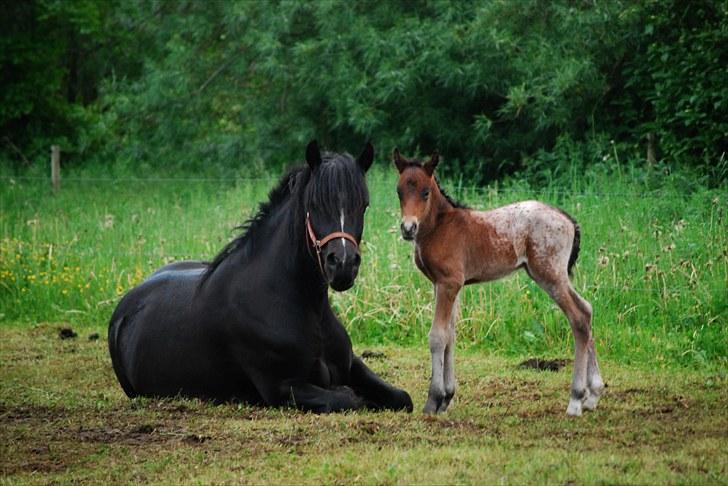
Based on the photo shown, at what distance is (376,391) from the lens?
662cm

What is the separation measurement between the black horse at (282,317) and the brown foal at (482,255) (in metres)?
0.37

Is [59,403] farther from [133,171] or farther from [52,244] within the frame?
[133,171]

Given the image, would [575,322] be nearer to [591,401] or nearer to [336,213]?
[591,401]

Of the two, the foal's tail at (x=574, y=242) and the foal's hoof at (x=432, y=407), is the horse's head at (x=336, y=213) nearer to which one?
the foal's hoof at (x=432, y=407)

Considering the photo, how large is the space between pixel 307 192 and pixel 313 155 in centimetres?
22

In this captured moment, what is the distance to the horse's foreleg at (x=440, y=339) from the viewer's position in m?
6.00

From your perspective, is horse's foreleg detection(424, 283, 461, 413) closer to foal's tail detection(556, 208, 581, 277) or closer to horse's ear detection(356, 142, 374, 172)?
foal's tail detection(556, 208, 581, 277)

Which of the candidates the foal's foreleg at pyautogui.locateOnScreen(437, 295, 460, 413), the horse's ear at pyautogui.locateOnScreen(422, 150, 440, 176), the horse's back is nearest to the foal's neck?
the horse's ear at pyautogui.locateOnScreen(422, 150, 440, 176)

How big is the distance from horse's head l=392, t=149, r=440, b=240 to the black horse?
0.25m

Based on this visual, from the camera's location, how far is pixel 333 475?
4766 mm

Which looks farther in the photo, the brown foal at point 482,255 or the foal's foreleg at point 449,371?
the foal's foreleg at point 449,371

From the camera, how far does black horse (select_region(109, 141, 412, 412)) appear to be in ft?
20.0


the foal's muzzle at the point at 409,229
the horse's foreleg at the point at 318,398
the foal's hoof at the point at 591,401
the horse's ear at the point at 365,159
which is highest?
the horse's ear at the point at 365,159

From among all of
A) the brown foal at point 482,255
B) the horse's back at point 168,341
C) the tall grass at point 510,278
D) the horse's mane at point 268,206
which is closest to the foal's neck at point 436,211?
the brown foal at point 482,255
